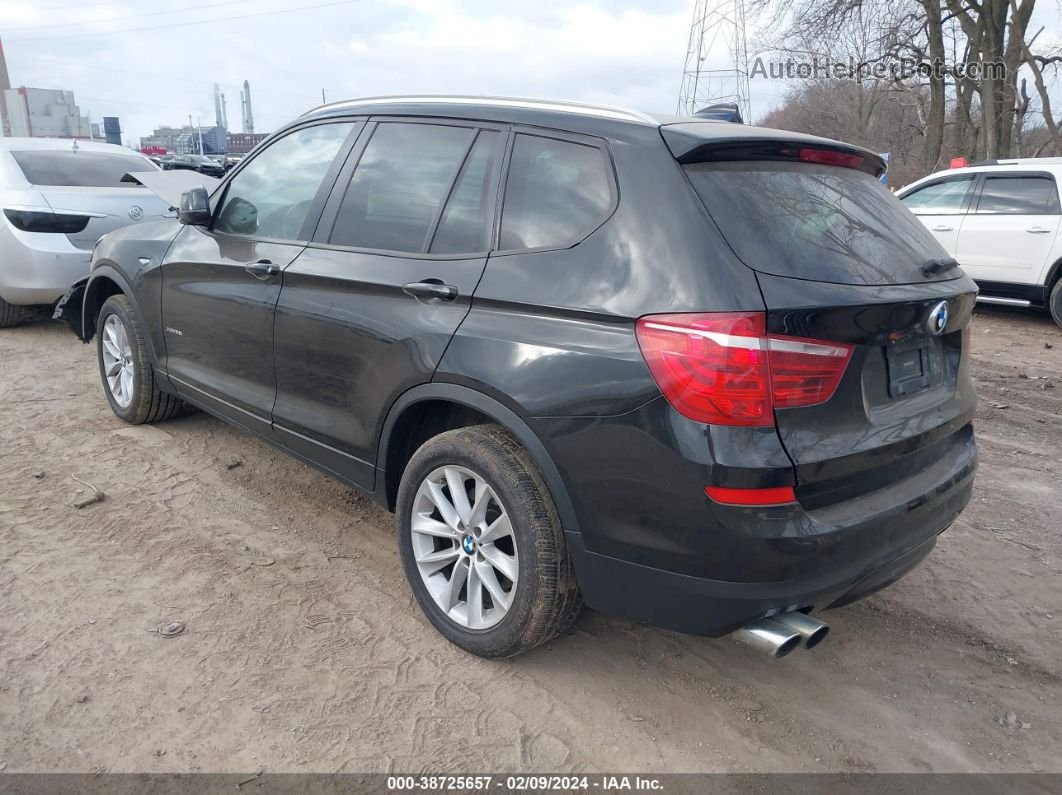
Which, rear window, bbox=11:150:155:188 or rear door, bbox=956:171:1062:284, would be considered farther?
rear door, bbox=956:171:1062:284

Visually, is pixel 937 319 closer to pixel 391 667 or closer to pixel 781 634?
pixel 781 634

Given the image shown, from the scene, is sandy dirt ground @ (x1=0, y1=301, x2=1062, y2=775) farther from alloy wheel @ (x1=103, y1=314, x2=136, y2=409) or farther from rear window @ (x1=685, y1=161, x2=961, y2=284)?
rear window @ (x1=685, y1=161, x2=961, y2=284)

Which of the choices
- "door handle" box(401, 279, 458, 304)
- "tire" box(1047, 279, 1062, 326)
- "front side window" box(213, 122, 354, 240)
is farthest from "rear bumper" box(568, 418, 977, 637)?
"tire" box(1047, 279, 1062, 326)

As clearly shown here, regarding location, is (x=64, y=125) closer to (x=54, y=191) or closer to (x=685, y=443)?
(x=54, y=191)

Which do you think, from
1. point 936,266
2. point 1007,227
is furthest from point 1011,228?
point 936,266

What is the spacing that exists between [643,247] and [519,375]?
529 mm

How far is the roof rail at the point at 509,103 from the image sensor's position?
102 inches

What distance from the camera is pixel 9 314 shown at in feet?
24.2

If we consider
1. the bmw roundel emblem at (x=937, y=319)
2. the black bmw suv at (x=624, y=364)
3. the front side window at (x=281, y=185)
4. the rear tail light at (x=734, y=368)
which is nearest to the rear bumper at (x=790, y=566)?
the black bmw suv at (x=624, y=364)

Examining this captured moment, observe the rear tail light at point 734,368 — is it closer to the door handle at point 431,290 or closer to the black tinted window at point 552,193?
the black tinted window at point 552,193

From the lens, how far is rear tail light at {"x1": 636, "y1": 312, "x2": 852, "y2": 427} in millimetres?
2117

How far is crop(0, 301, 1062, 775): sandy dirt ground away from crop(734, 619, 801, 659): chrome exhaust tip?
0.41 metres

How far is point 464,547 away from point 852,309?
1454 millimetres

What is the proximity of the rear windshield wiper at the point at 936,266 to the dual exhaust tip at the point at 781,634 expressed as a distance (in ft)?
3.91
